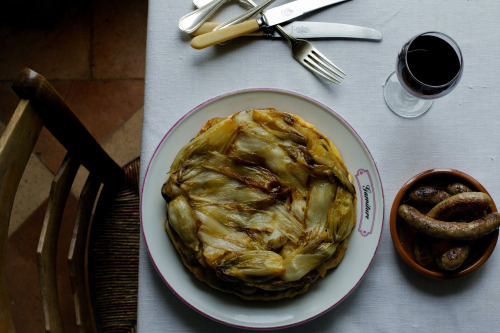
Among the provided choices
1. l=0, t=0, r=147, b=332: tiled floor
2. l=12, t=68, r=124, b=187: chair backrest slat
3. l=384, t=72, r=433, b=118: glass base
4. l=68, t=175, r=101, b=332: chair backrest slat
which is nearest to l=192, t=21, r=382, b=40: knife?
l=384, t=72, r=433, b=118: glass base

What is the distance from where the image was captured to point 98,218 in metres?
1.34

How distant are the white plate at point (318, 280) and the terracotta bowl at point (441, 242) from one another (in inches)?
1.8

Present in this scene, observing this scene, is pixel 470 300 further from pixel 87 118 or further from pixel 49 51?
pixel 49 51

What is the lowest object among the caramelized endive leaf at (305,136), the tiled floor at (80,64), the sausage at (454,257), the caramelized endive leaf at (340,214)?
the tiled floor at (80,64)

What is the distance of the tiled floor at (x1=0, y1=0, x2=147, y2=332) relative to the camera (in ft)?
6.65

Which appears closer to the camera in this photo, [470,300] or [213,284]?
[213,284]

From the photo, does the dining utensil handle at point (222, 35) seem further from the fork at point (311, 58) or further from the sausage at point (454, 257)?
the sausage at point (454, 257)

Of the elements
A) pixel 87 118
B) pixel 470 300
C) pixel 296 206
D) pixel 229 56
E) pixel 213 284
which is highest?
pixel 229 56

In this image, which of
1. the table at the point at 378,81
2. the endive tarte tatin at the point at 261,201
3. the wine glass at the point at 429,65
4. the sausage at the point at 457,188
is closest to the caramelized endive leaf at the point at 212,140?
the endive tarte tatin at the point at 261,201

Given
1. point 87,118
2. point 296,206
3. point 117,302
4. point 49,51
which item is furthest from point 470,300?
point 49,51

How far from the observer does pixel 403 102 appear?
1149mm

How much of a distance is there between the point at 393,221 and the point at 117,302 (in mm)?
772

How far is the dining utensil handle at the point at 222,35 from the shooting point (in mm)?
1115

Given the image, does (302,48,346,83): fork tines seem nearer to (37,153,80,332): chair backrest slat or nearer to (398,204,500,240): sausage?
(398,204,500,240): sausage
